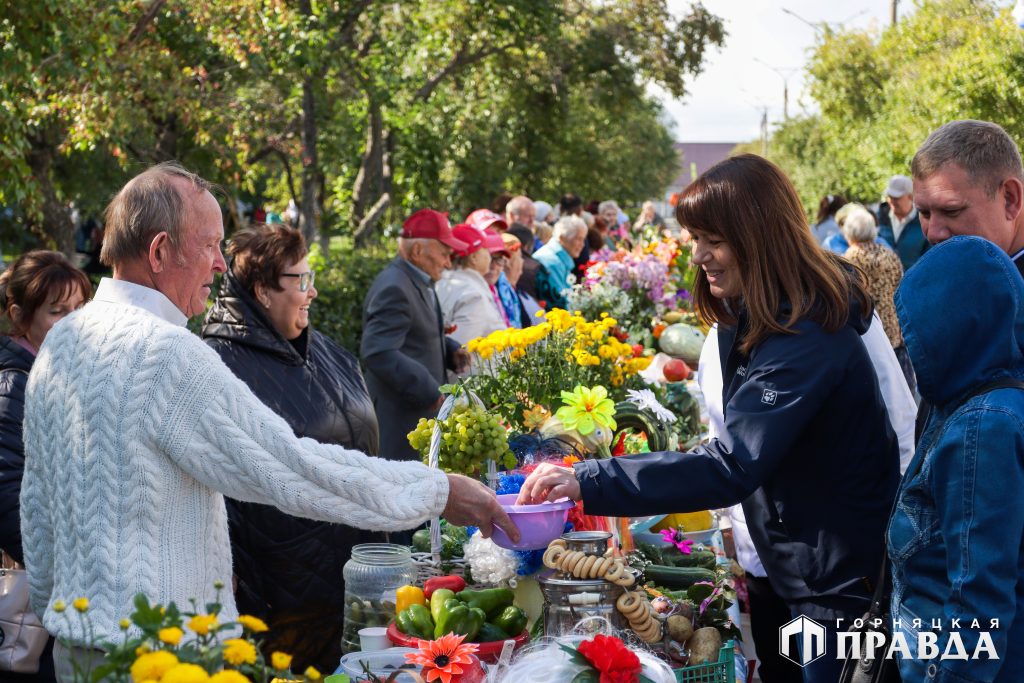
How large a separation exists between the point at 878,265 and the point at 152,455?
22.7 ft

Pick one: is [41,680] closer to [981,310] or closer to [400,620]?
[400,620]

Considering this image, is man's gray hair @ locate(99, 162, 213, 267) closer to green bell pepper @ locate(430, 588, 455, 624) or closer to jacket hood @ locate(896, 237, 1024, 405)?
green bell pepper @ locate(430, 588, 455, 624)

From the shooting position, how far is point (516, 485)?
2.87m

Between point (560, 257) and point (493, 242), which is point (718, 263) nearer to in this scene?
point (493, 242)

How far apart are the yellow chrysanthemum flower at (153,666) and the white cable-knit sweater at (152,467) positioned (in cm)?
79

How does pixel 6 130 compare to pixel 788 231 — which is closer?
pixel 788 231

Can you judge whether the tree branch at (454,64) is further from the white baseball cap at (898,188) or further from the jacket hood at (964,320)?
the jacket hood at (964,320)

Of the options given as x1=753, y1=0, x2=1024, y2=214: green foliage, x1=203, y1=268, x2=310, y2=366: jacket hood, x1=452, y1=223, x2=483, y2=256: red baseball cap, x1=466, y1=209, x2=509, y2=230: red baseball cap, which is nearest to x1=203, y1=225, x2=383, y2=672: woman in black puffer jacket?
x1=203, y1=268, x2=310, y2=366: jacket hood

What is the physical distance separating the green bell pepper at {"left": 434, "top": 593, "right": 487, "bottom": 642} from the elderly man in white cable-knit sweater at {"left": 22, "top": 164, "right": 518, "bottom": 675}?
1.11ft

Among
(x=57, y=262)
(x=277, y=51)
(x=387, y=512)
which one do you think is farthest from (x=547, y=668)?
(x=277, y=51)

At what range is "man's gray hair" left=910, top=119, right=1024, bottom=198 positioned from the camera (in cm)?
290

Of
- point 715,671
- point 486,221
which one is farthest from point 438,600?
point 486,221

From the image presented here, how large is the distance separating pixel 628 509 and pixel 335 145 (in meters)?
15.5

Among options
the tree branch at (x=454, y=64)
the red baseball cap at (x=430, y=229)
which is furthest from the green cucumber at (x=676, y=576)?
the tree branch at (x=454, y=64)
